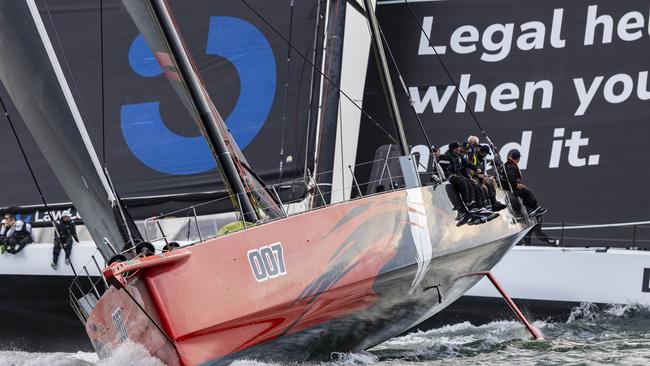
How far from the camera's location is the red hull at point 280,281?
7184 mm

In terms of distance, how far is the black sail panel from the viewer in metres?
7.87

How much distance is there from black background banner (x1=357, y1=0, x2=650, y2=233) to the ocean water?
149 cm

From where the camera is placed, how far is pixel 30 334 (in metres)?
13.3

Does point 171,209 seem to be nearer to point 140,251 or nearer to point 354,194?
point 354,194

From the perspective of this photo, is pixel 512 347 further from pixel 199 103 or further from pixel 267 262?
pixel 199 103

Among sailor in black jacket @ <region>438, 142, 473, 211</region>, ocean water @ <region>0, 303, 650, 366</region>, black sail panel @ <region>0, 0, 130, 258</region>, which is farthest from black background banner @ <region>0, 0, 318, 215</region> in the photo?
black sail panel @ <region>0, 0, 130, 258</region>

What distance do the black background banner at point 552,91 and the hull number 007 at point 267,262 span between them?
5.73m

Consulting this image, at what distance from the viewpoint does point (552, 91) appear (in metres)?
13.1

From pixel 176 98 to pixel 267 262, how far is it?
6.60 metres

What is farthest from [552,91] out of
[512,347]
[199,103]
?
[199,103]

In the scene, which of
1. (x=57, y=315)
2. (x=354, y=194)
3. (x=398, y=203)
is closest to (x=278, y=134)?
(x=354, y=194)

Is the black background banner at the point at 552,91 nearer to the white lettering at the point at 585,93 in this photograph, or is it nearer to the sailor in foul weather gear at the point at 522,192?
the white lettering at the point at 585,93

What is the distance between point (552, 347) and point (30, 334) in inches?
249

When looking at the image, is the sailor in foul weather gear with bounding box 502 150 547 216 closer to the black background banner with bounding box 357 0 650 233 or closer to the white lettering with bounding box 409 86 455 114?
the black background banner with bounding box 357 0 650 233
